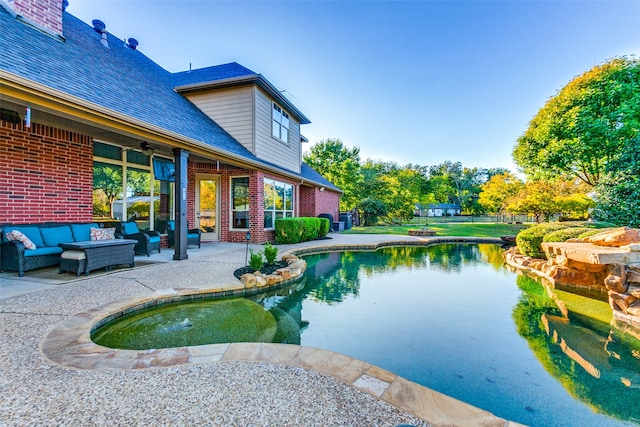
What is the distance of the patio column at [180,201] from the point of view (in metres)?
6.32

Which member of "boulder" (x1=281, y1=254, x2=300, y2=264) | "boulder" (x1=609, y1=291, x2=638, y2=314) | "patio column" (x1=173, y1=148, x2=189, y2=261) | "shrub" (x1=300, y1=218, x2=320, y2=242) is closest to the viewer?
"boulder" (x1=609, y1=291, x2=638, y2=314)

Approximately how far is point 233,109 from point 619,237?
10.4 meters

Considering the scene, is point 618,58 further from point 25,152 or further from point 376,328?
point 25,152

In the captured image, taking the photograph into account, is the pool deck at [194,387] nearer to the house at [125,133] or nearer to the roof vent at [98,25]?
the house at [125,133]

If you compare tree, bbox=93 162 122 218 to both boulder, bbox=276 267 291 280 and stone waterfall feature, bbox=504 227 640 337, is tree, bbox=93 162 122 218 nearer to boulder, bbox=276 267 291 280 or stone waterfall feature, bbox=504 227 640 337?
boulder, bbox=276 267 291 280

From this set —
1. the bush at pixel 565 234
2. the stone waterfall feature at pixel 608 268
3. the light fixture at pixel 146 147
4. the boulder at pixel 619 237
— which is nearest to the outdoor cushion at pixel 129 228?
the light fixture at pixel 146 147

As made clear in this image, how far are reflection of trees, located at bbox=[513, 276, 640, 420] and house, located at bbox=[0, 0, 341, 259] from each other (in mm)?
6683

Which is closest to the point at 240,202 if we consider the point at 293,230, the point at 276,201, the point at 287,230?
the point at 276,201

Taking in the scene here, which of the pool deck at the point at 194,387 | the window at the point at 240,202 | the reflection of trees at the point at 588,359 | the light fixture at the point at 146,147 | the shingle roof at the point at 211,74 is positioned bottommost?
the reflection of trees at the point at 588,359

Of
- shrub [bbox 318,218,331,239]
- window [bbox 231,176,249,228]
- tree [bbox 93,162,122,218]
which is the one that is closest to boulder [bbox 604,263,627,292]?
window [bbox 231,176,249,228]

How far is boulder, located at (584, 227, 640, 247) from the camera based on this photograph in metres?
4.68

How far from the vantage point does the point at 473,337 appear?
3.35m

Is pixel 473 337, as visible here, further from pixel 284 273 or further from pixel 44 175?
pixel 44 175

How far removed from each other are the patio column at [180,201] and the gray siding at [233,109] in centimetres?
341
